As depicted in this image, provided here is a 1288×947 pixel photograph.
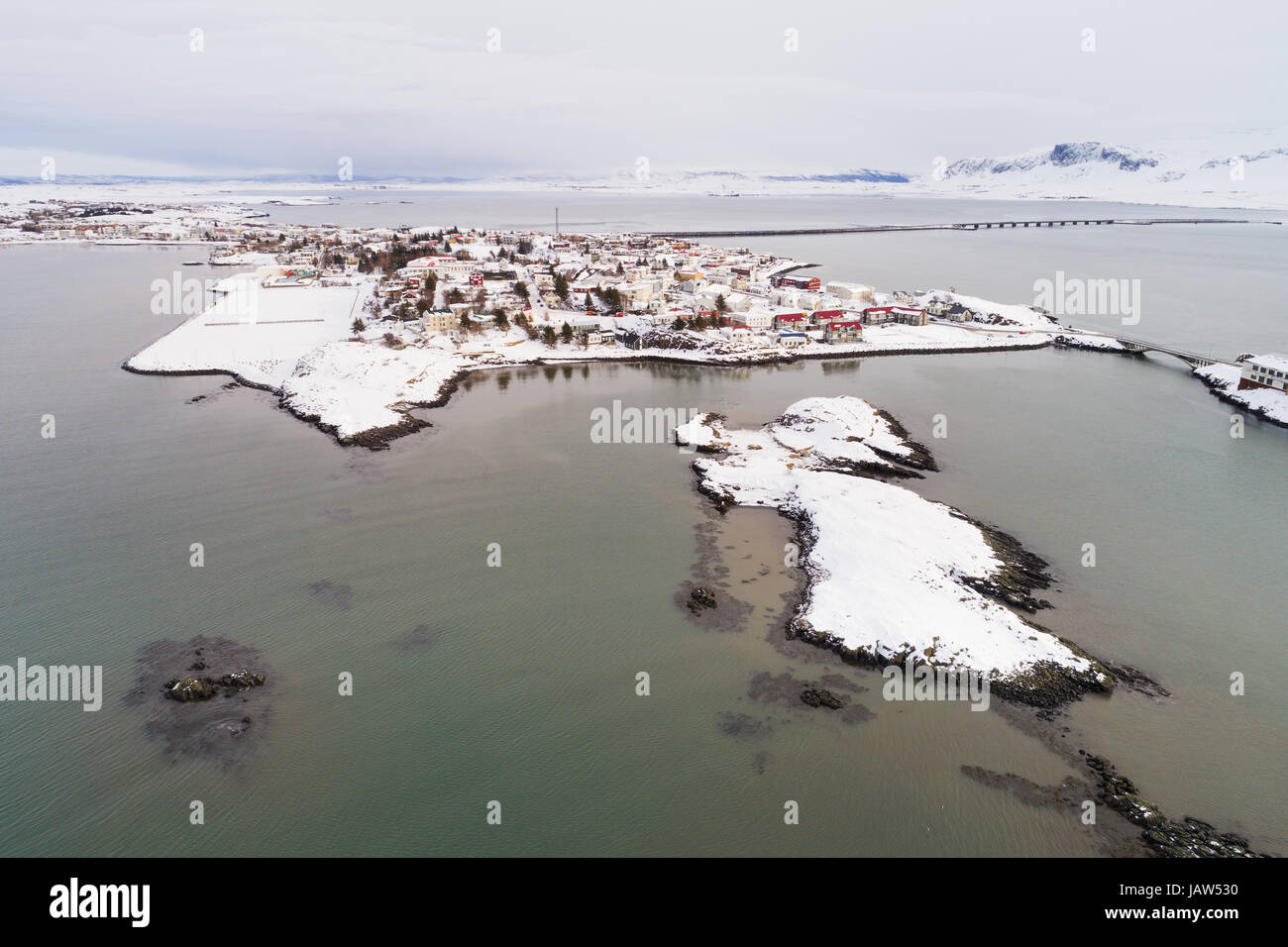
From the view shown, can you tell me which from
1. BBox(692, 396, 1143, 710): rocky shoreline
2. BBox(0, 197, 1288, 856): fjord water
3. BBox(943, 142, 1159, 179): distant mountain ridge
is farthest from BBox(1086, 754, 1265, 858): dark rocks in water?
BBox(943, 142, 1159, 179): distant mountain ridge

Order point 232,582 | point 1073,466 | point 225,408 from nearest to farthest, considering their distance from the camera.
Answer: point 232,582 → point 1073,466 → point 225,408

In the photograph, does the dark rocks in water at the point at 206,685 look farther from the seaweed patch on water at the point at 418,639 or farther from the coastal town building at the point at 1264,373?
the coastal town building at the point at 1264,373

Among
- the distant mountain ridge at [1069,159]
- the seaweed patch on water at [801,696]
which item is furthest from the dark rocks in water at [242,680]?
the distant mountain ridge at [1069,159]

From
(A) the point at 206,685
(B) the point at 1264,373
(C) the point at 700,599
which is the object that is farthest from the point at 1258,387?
(A) the point at 206,685

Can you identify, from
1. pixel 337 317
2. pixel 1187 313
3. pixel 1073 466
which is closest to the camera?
pixel 1073 466

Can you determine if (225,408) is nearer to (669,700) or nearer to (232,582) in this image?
(232,582)

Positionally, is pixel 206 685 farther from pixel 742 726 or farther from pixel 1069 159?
pixel 1069 159

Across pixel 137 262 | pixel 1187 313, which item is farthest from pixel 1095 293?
pixel 137 262
